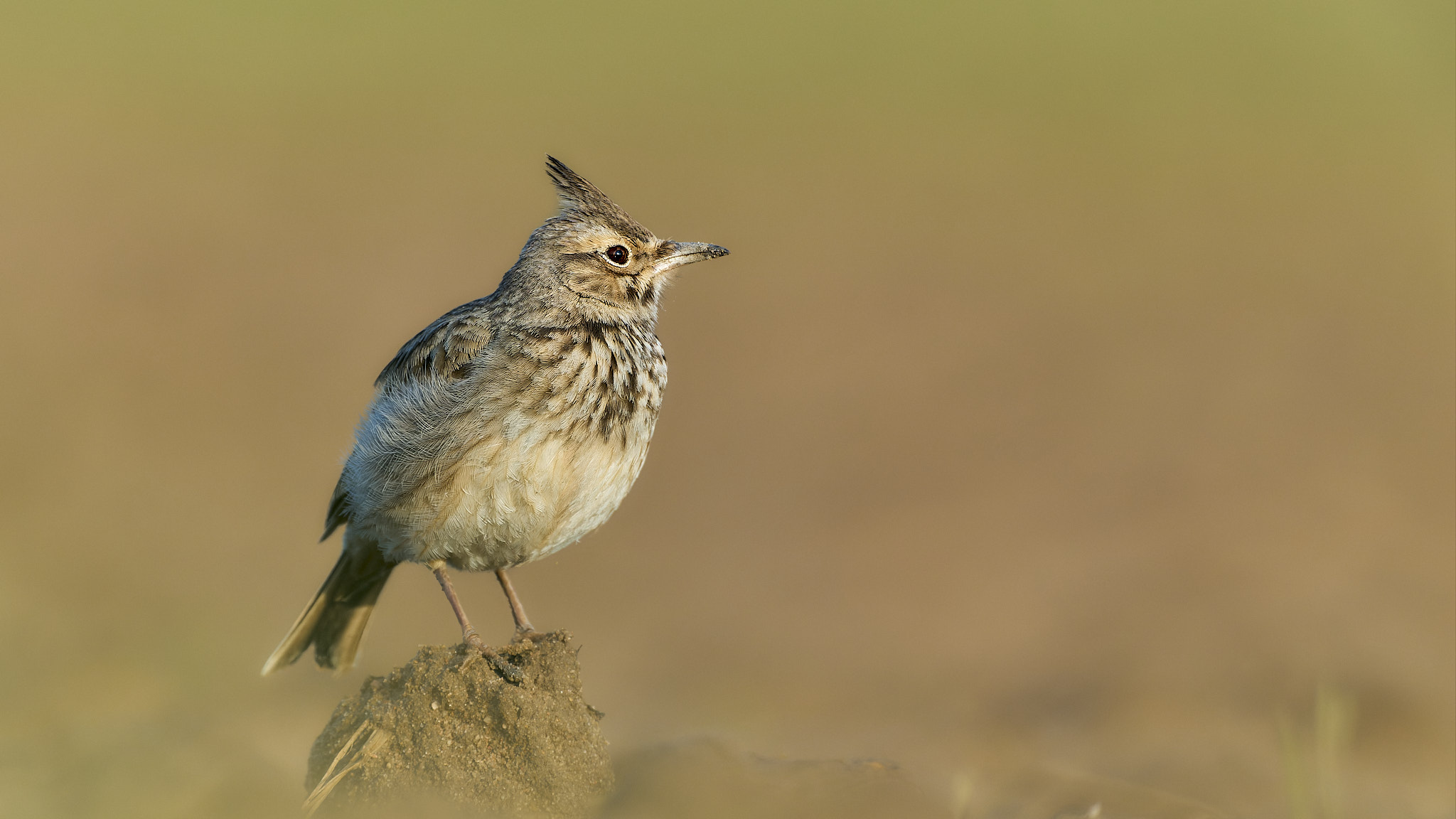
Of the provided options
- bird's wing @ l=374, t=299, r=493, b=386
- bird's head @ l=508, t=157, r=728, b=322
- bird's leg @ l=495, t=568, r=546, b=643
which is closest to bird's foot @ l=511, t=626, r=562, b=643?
bird's leg @ l=495, t=568, r=546, b=643

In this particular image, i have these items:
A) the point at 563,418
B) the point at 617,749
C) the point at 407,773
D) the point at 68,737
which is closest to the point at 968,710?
the point at 617,749

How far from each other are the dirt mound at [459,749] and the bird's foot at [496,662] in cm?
8

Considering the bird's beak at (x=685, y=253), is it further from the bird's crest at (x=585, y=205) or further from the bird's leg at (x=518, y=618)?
the bird's leg at (x=518, y=618)

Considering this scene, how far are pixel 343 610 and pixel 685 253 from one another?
2527 millimetres

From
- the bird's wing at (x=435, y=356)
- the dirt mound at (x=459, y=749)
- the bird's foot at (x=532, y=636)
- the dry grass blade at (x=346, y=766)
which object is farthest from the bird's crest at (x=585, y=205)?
the dry grass blade at (x=346, y=766)

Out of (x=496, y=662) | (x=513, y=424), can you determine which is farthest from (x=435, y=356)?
(x=496, y=662)

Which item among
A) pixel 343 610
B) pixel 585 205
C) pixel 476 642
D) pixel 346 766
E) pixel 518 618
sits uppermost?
pixel 585 205

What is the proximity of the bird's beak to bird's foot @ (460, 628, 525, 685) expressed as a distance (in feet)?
7.05

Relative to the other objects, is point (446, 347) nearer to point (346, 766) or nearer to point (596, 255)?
point (596, 255)

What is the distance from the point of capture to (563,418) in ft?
16.4

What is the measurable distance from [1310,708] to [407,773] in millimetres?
5836

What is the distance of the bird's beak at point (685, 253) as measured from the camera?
576 cm

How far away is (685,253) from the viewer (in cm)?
579

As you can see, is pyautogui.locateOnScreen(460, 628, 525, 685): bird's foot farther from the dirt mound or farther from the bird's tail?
the bird's tail
